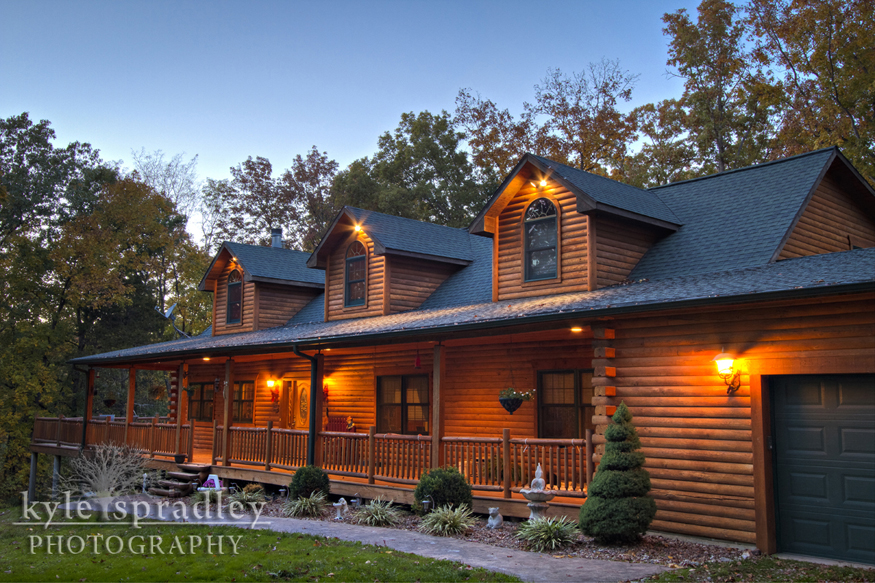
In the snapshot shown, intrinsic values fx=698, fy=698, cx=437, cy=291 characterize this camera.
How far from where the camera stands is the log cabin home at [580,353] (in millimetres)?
8570

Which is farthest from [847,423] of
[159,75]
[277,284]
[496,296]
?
[159,75]

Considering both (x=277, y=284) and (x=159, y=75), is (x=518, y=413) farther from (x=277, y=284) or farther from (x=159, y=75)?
(x=159, y=75)

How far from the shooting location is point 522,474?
36.6 ft

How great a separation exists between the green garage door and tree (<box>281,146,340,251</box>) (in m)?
36.6

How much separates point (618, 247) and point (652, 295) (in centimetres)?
374

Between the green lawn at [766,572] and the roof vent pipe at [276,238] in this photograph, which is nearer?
the green lawn at [766,572]

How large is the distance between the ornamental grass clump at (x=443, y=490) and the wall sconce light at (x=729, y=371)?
15.1ft

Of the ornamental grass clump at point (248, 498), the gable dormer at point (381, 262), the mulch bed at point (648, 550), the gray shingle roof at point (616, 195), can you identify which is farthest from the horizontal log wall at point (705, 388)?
the gable dormer at point (381, 262)

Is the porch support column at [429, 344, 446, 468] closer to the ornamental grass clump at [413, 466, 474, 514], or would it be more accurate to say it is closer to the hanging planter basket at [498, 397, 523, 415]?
the ornamental grass clump at [413, 466, 474, 514]

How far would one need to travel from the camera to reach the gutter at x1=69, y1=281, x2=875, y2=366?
7.95m

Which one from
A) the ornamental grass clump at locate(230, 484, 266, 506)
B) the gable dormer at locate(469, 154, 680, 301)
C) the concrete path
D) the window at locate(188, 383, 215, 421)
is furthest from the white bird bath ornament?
the window at locate(188, 383, 215, 421)

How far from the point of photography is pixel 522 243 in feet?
47.9

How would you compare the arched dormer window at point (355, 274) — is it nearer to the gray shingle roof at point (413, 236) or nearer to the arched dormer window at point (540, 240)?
the gray shingle roof at point (413, 236)

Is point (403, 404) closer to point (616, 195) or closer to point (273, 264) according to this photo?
point (616, 195)
